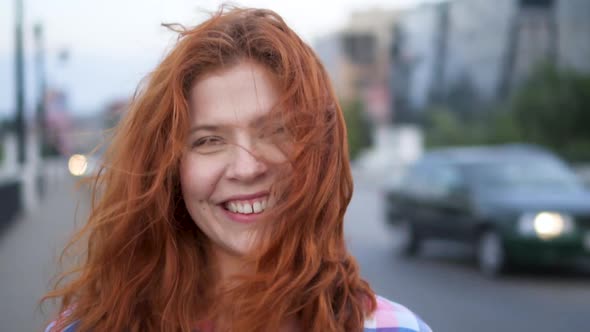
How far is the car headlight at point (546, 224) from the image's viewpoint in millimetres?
9031

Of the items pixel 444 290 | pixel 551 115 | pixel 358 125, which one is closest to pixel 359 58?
pixel 358 125

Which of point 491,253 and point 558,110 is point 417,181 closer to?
point 491,253

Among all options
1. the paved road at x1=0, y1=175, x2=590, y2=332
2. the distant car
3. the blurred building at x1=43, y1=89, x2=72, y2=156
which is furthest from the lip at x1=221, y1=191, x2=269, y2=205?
the blurred building at x1=43, y1=89, x2=72, y2=156

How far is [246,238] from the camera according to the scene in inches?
70.4

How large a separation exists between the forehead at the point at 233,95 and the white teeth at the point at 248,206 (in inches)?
7.4

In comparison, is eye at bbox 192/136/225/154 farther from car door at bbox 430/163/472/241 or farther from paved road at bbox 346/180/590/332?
car door at bbox 430/163/472/241

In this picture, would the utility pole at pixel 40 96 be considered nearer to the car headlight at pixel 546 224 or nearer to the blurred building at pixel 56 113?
the blurred building at pixel 56 113

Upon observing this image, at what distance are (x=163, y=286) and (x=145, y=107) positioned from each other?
0.44m

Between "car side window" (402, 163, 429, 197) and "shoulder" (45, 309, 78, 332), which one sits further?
"car side window" (402, 163, 429, 197)

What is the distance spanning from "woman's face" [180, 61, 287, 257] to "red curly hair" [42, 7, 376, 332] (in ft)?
0.10

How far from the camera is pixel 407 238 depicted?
11625 mm

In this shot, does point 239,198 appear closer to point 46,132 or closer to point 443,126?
point 46,132

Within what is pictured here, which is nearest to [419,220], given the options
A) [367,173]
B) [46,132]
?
[367,173]

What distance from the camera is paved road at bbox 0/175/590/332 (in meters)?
7.20
